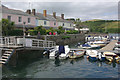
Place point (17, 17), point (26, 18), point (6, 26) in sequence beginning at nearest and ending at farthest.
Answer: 1. point (6, 26)
2. point (17, 17)
3. point (26, 18)

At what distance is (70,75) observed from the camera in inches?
575

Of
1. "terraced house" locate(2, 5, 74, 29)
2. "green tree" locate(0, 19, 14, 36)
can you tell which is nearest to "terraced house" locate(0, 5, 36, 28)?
"terraced house" locate(2, 5, 74, 29)

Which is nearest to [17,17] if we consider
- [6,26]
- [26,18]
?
[26,18]

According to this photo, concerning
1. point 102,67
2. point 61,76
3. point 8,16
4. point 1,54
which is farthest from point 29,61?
point 8,16

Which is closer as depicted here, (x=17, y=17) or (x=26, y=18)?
(x=17, y=17)

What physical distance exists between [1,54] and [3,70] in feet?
10.9

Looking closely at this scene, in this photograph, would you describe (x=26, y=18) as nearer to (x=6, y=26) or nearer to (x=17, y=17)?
(x=17, y=17)

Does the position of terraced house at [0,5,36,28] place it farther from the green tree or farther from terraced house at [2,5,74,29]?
the green tree

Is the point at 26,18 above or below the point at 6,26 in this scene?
above

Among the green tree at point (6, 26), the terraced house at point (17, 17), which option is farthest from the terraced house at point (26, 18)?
the green tree at point (6, 26)

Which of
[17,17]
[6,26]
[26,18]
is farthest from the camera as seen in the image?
[26,18]

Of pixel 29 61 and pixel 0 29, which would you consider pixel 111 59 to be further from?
pixel 0 29

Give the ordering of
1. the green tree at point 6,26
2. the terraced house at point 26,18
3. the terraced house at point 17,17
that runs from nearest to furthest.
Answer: the green tree at point 6,26
the terraced house at point 17,17
the terraced house at point 26,18

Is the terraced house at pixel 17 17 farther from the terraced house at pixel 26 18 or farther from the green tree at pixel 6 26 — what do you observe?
the green tree at pixel 6 26
